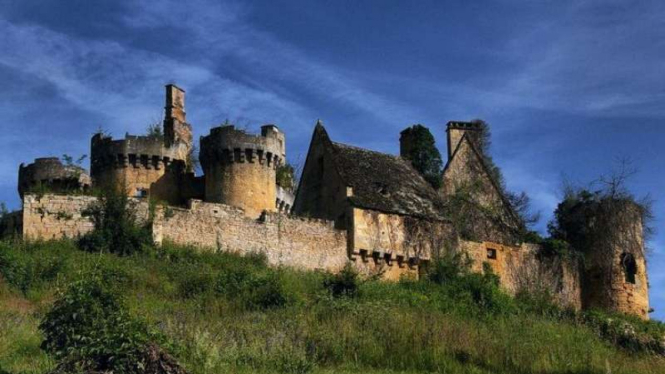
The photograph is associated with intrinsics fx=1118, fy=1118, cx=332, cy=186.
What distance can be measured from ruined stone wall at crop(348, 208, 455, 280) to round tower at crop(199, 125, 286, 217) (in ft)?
12.0

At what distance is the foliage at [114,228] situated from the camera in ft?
119

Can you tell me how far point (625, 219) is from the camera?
44.7 m

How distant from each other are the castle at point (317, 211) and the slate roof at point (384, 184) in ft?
0.20

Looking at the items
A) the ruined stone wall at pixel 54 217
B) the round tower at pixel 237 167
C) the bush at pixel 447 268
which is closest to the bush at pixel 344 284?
the bush at pixel 447 268

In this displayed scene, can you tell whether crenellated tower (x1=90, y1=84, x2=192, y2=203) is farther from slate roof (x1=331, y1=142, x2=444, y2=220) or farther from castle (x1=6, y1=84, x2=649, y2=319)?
slate roof (x1=331, y1=142, x2=444, y2=220)

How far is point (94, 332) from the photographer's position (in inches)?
744

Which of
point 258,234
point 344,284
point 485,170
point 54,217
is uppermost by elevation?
point 485,170

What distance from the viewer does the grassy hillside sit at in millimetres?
22875

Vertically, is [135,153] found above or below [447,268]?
above

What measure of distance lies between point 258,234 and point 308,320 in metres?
11.9

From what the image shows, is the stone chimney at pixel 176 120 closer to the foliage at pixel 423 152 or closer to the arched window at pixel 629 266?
the foliage at pixel 423 152

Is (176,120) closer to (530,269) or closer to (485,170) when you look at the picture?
(485,170)

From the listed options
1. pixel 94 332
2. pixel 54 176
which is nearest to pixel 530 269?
pixel 54 176

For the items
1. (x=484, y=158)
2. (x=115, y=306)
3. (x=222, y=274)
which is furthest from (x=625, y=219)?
(x=115, y=306)
